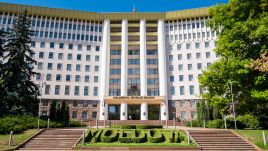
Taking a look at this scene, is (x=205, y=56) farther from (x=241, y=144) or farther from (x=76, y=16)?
(x=241, y=144)

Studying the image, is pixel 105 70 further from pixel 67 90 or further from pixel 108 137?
pixel 108 137

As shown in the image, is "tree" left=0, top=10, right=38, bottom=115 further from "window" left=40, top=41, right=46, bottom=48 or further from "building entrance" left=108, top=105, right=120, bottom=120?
"window" left=40, top=41, right=46, bottom=48

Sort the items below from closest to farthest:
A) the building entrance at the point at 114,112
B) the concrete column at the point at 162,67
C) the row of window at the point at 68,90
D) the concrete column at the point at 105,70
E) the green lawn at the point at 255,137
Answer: the green lawn at the point at 255,137, the concrete column at the point at 162,67, the concrete column at the point at 105,70, the building entrance at the point at 114,112, the row of window at the point at 68,90

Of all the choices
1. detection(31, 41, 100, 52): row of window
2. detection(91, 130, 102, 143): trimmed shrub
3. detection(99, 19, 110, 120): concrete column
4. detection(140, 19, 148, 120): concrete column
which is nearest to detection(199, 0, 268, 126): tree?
detection(91, 130, 102, 143): trimmed shrub

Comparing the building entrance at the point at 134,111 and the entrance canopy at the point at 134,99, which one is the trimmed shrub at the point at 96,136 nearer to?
the entrance canopy at the point at 134,99

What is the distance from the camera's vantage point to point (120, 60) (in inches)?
2450

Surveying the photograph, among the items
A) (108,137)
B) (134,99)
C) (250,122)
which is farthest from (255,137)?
(134,99)

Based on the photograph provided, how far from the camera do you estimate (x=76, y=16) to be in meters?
63.4

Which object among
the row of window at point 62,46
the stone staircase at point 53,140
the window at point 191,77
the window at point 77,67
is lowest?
the stone staircase at point 53,140

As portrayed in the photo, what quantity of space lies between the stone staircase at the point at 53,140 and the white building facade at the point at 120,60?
99.5 feet

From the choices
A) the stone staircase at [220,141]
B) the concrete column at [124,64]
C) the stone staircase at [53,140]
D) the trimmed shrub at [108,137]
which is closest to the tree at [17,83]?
the stone staircase at [53,140]

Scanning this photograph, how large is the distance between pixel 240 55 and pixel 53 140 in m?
19.8

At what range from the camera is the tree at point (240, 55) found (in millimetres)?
21219

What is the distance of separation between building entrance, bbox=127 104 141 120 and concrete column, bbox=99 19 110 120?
5760 millimetres
